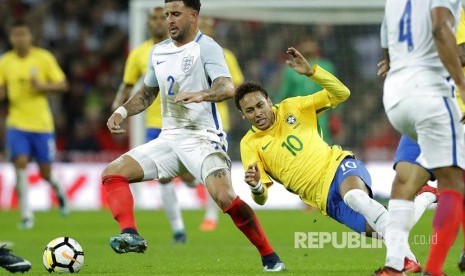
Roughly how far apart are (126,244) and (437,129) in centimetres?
246

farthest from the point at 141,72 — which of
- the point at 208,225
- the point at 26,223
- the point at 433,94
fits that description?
the point at 433,94

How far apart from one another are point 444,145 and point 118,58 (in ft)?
57.0

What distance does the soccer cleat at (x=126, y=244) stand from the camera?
23.4 feet

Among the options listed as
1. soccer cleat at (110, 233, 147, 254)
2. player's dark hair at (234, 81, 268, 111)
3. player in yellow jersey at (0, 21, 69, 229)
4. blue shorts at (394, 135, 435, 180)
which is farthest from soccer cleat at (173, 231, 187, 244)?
blue shorts at (394, 135, 435, 180)

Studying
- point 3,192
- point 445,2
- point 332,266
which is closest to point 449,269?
point 332,266

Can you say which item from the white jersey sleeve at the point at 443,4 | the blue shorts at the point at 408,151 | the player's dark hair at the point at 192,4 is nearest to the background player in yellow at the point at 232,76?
the player's dark hair at the point at 192,4

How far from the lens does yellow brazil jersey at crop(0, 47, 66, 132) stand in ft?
46.4

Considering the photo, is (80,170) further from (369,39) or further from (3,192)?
(369,39)

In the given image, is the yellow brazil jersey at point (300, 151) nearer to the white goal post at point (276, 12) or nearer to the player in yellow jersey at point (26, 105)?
the player in yellow jersey at point (26, 105)

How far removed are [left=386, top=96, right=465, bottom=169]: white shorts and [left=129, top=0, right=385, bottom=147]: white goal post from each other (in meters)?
11.0

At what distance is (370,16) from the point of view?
1767cm

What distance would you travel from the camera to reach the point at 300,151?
8094 millimetres

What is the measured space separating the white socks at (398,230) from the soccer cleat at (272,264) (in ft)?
4.96

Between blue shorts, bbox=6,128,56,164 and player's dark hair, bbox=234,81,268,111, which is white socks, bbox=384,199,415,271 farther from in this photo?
blue shorts, bbox=6,128,56,164
